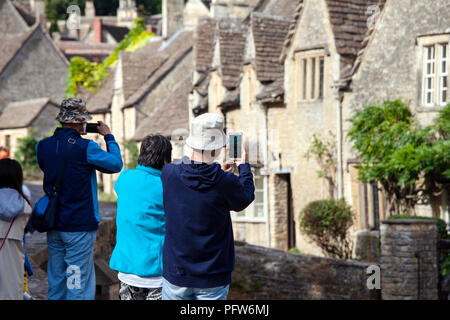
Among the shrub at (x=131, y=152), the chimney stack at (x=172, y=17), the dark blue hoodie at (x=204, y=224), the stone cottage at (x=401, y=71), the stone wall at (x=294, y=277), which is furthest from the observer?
the chimney stack at (x=172, y=17)

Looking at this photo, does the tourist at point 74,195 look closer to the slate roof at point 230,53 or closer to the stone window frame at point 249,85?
the stone window frame at point 249,85

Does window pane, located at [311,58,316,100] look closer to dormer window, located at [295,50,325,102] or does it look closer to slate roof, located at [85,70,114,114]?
dormer window, located at [295,50,325,102]

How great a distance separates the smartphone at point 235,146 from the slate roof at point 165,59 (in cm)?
3018

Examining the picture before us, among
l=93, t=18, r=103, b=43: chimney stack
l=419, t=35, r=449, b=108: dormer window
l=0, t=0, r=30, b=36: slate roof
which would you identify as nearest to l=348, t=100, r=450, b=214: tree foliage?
l=419, t=35, r=449, b=108: dormer window

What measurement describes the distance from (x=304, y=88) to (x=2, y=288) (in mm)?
14372

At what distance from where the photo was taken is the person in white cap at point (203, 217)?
528 centimetres

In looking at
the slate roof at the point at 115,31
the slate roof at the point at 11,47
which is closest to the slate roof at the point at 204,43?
the slate roof at the point at 11,47

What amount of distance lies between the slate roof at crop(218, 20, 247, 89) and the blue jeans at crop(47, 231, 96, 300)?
1842 centimetres

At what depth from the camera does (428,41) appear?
17.1 m

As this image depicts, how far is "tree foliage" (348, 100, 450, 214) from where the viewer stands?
16.0 m

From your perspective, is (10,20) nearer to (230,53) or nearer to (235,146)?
(230,53)

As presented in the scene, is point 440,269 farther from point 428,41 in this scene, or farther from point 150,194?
point 150,194

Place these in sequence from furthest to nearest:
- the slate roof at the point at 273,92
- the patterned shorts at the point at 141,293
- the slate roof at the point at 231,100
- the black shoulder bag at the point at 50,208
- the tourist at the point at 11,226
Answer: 1. the slate roof at the point at 231,100
2. the slate roof at the point at 273,92
3. the tourist at the point at 11,226
4. the black shoulder bag at the point at 50,208
5. the patterned shorts at the point at 141,293
